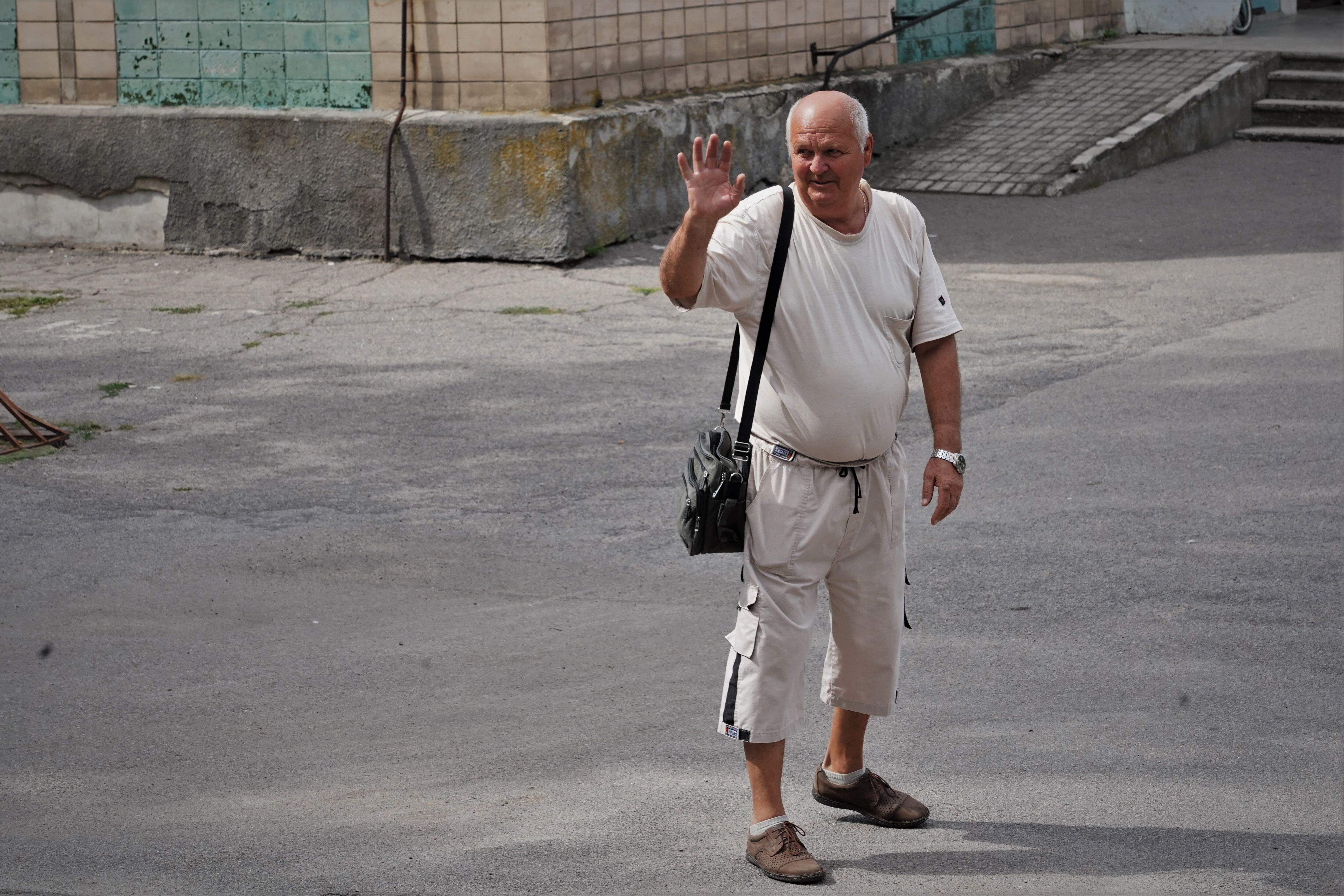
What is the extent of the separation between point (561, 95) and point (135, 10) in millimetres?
3369

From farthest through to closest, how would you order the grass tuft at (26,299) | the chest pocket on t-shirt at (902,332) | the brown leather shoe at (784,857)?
1. the grass tuft at (26,299)
2. the chest pocket on t-shirt at (902,332)
3. the brown leather shoe at (784,857)

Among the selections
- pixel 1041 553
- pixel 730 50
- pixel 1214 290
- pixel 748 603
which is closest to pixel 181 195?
A: pixel 730 50

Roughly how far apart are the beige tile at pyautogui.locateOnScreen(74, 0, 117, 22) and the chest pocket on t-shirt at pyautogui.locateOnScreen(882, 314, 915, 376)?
963cm

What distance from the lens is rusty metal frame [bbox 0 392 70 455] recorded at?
7.37 meters

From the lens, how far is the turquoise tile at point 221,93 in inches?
468

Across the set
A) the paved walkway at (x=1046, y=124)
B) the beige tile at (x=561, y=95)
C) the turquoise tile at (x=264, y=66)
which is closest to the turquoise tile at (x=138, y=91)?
the turquoise tile at (x=264, y=66)

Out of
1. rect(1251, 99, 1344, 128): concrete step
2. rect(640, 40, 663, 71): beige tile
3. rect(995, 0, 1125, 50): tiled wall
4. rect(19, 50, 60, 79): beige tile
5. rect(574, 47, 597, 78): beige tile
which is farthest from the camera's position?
rect(995, 0, 1125, 50): tiled wall

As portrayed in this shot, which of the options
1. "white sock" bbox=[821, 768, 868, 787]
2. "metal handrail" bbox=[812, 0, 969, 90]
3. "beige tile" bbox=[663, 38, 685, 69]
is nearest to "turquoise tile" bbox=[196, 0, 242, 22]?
"beige tile" bbox=[663, 38, 685, 69]

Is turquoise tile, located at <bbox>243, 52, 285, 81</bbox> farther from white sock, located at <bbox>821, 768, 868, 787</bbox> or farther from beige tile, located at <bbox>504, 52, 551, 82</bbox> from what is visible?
Answer: white sock, located at <bbox>821, 768, 868, 787</bbox>

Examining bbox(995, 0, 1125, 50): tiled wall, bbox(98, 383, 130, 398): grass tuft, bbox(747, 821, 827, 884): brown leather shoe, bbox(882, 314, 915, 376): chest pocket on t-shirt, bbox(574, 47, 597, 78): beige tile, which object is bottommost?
bbox(747, 821, 827, 884): brown leather shoe

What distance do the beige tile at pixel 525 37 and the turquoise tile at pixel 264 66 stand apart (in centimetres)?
180

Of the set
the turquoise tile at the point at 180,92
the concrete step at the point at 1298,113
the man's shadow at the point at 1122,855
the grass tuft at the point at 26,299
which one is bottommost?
the man's shadow at the point at 1122,855

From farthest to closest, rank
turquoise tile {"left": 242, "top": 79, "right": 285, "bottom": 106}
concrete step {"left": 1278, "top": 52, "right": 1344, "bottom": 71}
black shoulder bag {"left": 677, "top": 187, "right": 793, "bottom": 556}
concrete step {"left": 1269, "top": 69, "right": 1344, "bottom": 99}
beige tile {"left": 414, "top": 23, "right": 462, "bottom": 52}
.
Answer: concrete step {"left": 1278, "top": 52, "right": 1344, "bottom": 71} < concrete step {"left": 1269, "top": 69, "right": 1344, "bottom": 99} < turquoise tile {"left": 242, "top": 79, "right": 285, "bottom": 106} < beige tile {"left": 414, "top": 23, "right": 462, "bottom": 52} < black shoulder bag {"left": 677, "top": 187, "right": 793, "bottom": 556}

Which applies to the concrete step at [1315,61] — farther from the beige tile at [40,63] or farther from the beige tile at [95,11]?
the beige tile at [40,63]
